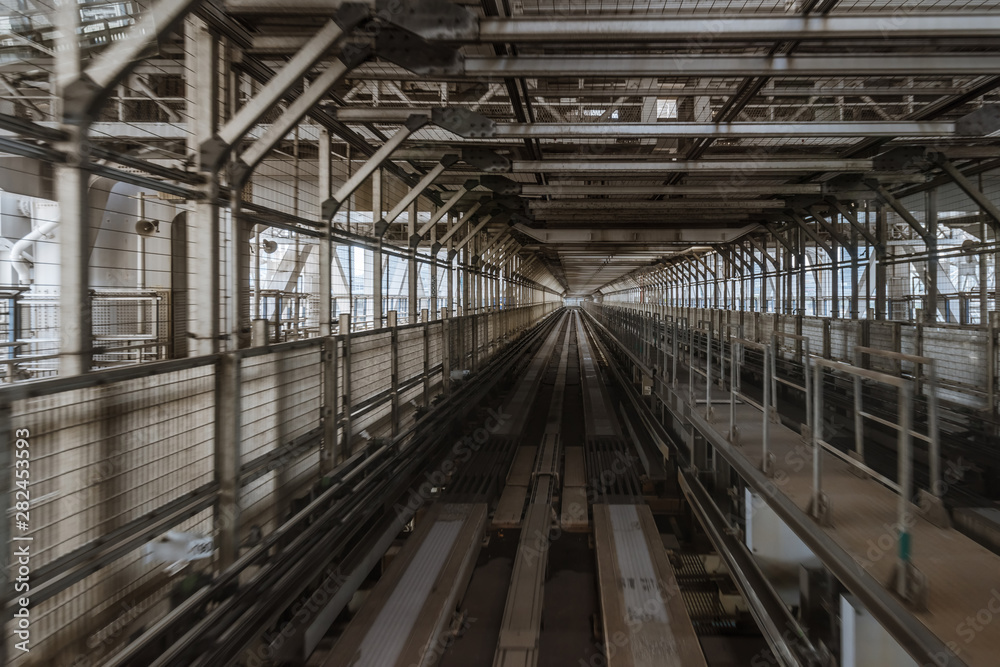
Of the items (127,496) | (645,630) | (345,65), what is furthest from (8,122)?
(645,630)

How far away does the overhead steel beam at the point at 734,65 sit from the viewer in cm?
377

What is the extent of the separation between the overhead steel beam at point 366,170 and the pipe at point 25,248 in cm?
181

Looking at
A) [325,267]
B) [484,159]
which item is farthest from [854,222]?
[325,267]

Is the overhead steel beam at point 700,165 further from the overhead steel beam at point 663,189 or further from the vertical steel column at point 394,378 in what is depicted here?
the vertical steel column at point 394,378

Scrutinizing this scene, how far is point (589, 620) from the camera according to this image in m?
3.18

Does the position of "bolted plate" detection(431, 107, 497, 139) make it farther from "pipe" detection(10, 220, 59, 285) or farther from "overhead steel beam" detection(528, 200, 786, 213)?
"overhead steel beam" detection(528, 200, 786, 213)

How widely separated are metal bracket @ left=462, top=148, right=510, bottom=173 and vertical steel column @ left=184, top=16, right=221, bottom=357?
368 cm

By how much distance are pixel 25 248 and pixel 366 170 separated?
3289 millimetres

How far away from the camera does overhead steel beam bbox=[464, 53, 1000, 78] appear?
12.4ft

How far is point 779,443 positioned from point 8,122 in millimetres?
4390

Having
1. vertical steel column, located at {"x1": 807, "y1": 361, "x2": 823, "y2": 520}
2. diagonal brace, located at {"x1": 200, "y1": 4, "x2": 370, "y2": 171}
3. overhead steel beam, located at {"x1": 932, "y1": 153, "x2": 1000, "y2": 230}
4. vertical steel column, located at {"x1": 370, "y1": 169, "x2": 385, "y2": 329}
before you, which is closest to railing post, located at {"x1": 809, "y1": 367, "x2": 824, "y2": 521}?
vertical steel column, located at {"x1": 807, "y1": 361, "x2": 823, "y2": 520}

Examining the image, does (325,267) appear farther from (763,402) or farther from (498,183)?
(498,183)

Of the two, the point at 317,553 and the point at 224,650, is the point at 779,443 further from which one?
the point at 224,650

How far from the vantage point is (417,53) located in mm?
3621
